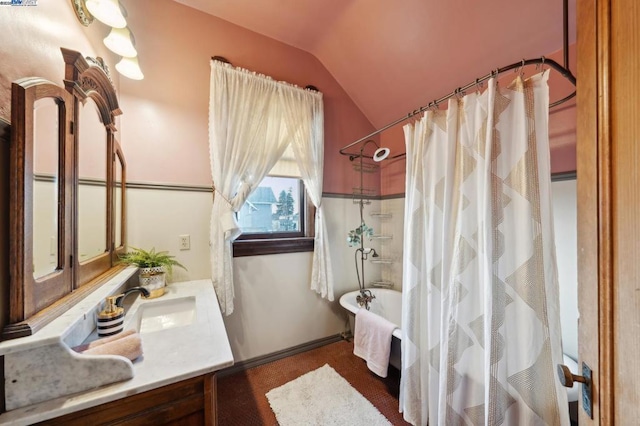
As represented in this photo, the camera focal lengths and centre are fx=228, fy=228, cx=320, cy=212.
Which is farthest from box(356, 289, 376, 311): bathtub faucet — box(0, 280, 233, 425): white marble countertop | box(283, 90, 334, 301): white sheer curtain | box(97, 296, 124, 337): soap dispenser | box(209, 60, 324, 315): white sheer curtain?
box(97, 296, 124, 337): soap dispenser

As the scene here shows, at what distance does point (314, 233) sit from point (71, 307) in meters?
1.71

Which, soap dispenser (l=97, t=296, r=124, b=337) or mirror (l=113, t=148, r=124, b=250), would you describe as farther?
mirror (l=113, t=148, r=124, b=250)

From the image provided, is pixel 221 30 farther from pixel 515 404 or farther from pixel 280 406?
pixel 515 404

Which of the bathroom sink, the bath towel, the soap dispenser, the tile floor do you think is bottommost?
the tile floor

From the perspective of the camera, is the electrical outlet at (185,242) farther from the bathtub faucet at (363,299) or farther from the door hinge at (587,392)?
the door hinge at (587,392)

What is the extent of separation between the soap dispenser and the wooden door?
153 cm

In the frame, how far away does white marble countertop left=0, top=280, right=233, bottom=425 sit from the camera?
1.93 feet

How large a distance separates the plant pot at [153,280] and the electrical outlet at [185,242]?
308mm

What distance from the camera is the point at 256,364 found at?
6.59ft

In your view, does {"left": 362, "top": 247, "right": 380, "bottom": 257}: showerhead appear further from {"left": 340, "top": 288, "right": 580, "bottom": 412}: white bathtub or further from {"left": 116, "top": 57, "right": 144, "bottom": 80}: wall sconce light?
{"left": 116, "top": 57, "right": 144, "bottom": 80}: wall sconce light

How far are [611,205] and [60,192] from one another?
5.26 ft

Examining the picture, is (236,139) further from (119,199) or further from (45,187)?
(45,187)

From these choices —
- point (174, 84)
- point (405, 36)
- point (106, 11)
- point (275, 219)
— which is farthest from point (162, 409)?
point (405, 36)

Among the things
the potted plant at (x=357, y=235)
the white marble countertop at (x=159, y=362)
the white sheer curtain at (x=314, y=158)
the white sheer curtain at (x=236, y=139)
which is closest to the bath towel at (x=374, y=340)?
the white sheer curtain at (x=314, y=158)
